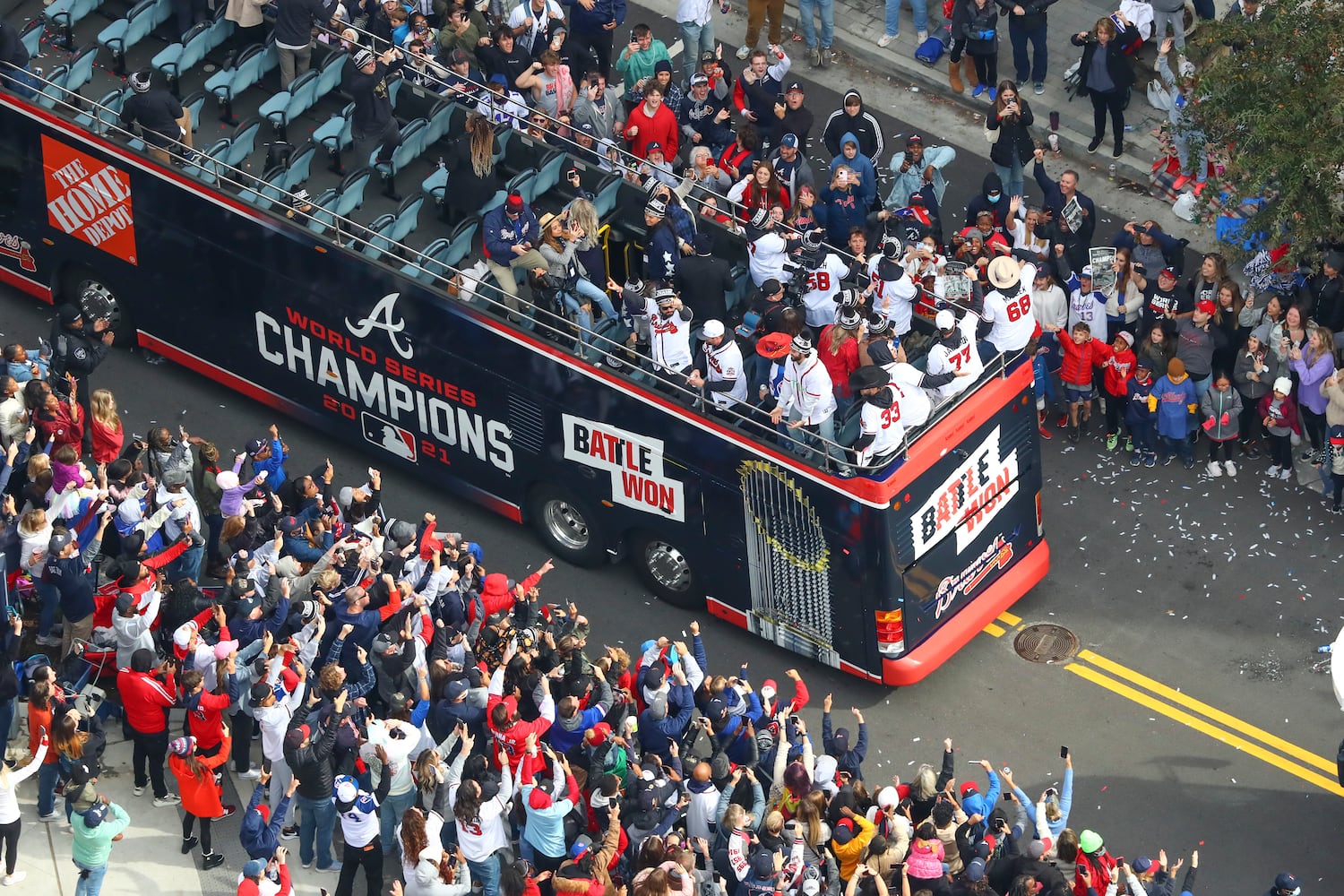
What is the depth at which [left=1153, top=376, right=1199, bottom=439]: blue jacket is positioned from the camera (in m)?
22.7

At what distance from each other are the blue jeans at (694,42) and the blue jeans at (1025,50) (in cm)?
333

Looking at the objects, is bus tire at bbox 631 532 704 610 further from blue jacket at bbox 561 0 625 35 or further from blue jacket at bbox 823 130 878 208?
blue jacket at bbox 561 0 625 35

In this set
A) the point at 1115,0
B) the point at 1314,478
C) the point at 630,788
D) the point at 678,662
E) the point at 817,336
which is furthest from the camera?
the point at 1115,0

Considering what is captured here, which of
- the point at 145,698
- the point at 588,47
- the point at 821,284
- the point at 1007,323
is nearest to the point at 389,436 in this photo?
the point at 821,284

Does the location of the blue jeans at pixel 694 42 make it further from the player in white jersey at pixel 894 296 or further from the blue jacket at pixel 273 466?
the blue jacket at pixel 273 466

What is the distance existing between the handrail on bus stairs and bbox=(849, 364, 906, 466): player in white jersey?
0.23ft

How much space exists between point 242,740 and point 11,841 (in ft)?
6.67

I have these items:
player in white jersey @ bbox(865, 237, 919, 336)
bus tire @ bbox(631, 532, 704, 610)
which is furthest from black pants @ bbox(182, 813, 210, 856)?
player in white jersey @ bbox(865, 237, 919, 336)

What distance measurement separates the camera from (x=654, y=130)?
25.1 m

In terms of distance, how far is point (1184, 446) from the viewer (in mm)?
23125

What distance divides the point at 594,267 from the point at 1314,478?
278 inches

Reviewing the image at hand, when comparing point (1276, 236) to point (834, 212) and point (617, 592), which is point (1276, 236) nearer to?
point (834, 212)

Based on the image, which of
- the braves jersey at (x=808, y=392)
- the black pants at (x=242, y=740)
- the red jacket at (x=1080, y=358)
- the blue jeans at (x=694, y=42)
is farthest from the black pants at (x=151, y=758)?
the blue jeans at (x=694, y=42)

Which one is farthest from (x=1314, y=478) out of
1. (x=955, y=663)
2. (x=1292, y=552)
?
(x=955, y=663)
